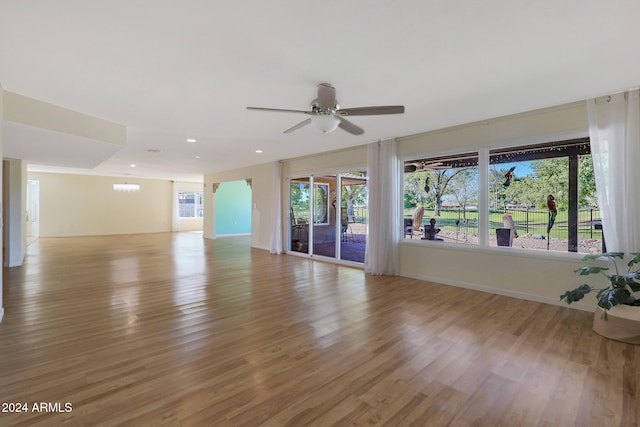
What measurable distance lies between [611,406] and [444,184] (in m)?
3.55

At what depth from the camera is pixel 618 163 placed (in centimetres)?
322

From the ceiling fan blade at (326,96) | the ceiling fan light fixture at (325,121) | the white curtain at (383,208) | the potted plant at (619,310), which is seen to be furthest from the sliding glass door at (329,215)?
the potted plant at (619,310)

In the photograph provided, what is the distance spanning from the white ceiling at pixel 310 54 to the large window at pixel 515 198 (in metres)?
0.78

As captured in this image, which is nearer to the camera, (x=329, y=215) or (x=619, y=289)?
(x=619, y=289)

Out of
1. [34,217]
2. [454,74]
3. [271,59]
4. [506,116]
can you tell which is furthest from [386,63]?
[34,217]

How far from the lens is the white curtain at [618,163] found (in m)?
3.13

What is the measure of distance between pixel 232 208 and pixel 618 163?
476 inches

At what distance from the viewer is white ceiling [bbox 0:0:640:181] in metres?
1.92

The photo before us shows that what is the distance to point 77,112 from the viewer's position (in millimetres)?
3893

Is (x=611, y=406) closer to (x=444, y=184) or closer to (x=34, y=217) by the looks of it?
(x=444, y=184)

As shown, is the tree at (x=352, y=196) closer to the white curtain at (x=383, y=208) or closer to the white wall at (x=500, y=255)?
the white curtain at (x=383, y=208)

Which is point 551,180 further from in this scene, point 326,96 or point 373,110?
point 326,96

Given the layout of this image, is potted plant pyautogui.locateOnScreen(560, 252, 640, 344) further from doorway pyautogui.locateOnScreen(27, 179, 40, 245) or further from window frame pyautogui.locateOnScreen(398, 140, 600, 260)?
doorway pyautogui.locateOnScreen(27, 179, 40, 245)

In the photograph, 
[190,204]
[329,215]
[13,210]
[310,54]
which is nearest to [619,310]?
[310,54]
